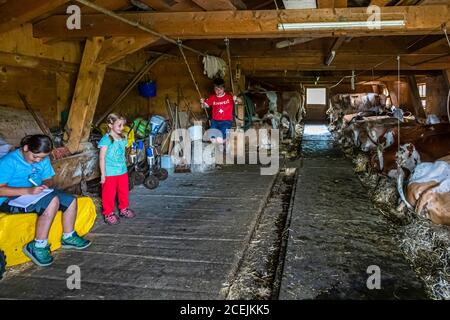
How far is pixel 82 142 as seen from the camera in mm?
4609

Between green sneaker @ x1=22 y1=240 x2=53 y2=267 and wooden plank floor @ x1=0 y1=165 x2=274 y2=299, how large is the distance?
0.05m

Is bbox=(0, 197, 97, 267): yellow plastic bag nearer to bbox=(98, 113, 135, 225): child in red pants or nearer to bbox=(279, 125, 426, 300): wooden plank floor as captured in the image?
bbox=(98, 113, 135, 225): child in red pants

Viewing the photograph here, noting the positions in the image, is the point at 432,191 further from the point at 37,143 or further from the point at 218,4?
the point at 37,143

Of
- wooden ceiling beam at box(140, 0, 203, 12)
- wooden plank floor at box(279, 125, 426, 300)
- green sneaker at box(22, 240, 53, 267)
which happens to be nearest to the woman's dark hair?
green sneaker at box(22, 240, 53, 267)

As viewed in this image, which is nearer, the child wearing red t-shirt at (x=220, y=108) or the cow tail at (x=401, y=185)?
the cow tail at (x=401, y=185)

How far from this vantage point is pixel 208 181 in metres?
5.64

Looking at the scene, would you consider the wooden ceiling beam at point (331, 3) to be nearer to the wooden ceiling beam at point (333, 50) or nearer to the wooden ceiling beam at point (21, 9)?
the wooden ceiling beam at point (333, 50)

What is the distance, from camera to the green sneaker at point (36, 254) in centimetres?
268

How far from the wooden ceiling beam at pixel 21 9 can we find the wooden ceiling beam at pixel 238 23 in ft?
3.02

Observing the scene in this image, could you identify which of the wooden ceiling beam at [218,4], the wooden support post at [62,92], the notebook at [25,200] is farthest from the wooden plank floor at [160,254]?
the wooden ceiling beam at [218,4]

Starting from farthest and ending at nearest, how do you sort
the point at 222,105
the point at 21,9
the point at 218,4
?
the point at 222,105 → the point at 218,4 → the point at 21,9

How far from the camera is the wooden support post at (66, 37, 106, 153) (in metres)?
4.36

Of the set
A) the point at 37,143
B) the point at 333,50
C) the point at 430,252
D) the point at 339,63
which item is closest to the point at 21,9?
the point at 37,143

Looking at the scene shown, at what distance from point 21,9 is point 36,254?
2.14 meters
